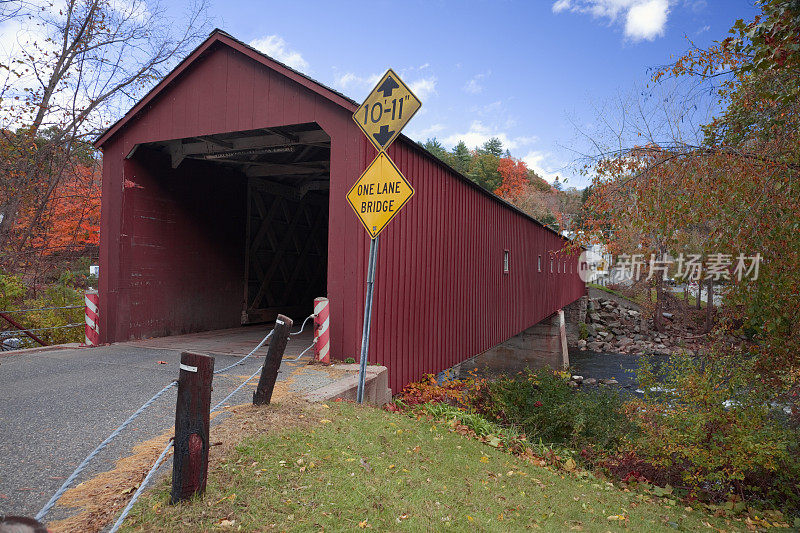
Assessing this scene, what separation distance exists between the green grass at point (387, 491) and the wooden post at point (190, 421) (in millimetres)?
121

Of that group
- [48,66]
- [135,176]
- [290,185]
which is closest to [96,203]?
[48,66]

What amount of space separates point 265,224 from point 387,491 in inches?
362

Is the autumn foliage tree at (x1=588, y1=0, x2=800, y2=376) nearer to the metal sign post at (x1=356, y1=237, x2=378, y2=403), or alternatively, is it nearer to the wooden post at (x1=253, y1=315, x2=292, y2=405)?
the metal sign post at (x1=356, y1=237, x2=378, y2=403)

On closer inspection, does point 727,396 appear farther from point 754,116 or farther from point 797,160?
point 754,116

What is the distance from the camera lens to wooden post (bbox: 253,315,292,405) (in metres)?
4.08

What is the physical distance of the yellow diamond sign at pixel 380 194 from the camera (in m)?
4.58

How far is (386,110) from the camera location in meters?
4.72

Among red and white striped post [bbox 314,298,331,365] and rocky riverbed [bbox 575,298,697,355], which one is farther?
rocky riverbed [bbox 575,298,697,355]

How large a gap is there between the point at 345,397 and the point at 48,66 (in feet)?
46.6

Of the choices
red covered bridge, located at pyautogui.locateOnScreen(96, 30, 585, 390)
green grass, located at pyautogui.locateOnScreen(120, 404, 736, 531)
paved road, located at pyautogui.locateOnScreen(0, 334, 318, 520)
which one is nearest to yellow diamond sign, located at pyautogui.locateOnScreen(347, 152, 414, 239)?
red covered bridge, located at pyautogui.locateOnScreen(96, 30, 585, 390)

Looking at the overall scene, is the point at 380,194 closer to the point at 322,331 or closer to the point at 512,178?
the point at 322,331

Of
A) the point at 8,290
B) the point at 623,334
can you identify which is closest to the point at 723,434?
the point at 8,290

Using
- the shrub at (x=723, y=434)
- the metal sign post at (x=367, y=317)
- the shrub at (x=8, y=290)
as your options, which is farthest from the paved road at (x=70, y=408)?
the shrub at (x=8, y=290)

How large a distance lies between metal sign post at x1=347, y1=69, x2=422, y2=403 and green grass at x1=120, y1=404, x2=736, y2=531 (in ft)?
3.53
